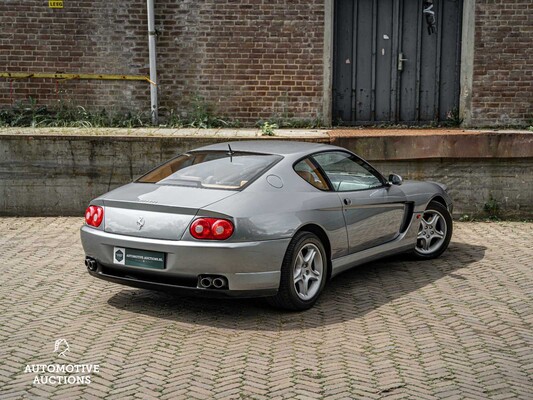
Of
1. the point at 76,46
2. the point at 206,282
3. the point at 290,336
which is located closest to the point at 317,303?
the point at 290,336

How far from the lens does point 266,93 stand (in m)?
14.0

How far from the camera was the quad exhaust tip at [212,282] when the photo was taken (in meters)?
6.59

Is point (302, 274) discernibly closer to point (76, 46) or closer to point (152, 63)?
point (152, 63)

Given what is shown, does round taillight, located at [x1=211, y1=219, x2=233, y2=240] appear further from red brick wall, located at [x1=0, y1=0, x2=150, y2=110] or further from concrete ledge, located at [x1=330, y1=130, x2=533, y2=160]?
red brick wall, located at [x1=0, y1=0, x2=150, y2=110]

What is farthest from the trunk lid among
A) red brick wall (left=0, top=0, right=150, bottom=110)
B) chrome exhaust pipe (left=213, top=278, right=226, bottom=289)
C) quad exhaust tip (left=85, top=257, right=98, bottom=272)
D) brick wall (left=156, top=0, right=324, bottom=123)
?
red brick wall (left=0, top=0, right=150, bottom=110)

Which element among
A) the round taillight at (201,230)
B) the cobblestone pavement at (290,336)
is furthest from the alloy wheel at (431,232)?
the round taillight at (201,230)

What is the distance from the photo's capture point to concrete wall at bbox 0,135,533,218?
11930 millimetres

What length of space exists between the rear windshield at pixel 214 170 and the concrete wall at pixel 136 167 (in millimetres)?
4061

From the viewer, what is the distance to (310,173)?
764cm

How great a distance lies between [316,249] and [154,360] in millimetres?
1993

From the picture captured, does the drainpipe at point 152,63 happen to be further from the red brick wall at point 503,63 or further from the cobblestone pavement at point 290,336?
the red brick wall at point 503,63

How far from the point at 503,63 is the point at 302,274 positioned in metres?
8.31

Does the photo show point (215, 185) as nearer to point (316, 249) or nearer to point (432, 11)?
point (316, 249)

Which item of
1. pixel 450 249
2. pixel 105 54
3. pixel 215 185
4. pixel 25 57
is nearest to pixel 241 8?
pixel 105 54
